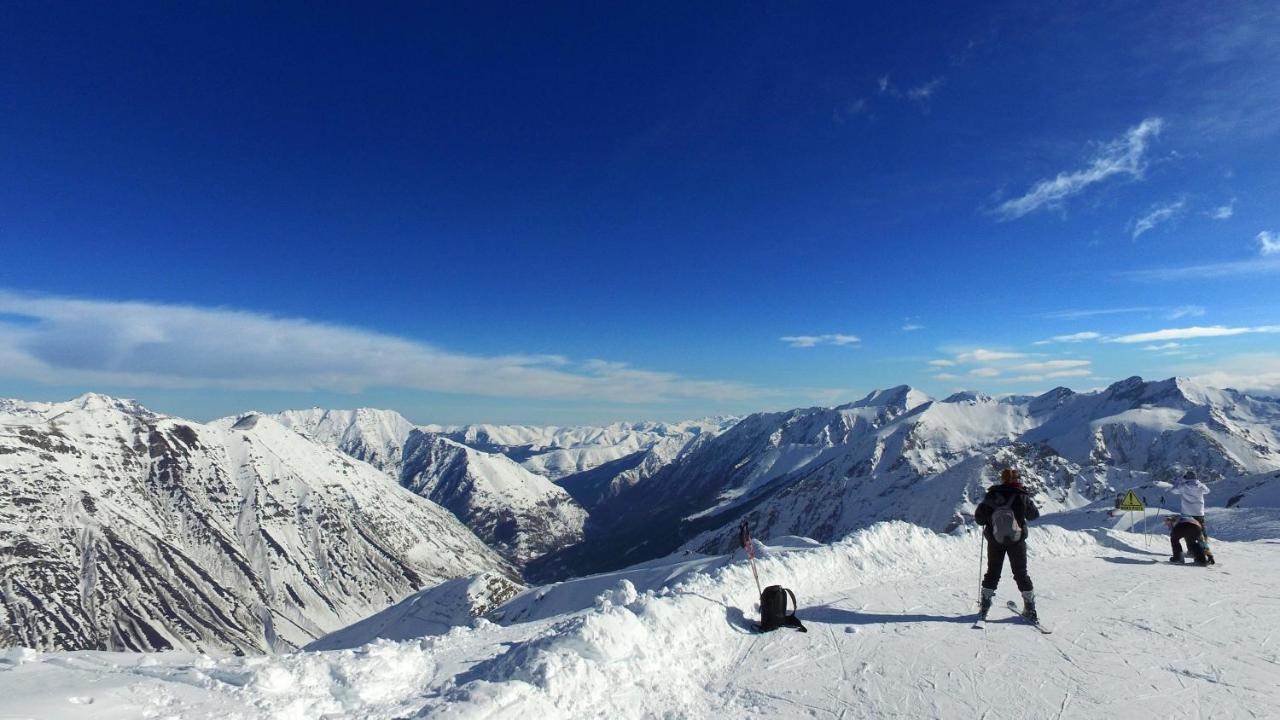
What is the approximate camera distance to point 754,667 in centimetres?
1052

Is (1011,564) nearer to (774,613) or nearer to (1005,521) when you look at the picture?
(1005,521)

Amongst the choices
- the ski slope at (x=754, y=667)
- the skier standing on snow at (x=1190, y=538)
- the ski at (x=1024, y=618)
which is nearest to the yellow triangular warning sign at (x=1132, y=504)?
the skier standing on snow at (x=1190, y=538)

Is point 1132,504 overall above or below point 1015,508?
below

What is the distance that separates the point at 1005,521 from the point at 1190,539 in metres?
12.7

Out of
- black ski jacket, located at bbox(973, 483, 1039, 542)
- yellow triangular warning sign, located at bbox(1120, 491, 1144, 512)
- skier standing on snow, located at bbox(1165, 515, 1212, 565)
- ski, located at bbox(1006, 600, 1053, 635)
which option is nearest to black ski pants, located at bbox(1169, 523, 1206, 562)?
skier standing on snow, located at bbox(1165, 515, 1212, 565)

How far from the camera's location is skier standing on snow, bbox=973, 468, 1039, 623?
1225cm

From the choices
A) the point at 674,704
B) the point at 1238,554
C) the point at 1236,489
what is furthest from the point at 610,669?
the point at 1236,489

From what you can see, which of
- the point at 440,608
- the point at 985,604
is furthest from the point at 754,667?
the point at 440,608

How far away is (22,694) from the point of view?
652cm

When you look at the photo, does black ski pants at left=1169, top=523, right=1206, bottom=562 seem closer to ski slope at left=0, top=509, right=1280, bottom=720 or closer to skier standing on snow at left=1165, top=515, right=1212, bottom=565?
skier standing on snow at left=1165, top=515, right=1212, bottom=565

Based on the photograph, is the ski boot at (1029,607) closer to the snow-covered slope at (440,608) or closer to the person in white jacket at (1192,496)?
the person in white jacket at (1192,496)

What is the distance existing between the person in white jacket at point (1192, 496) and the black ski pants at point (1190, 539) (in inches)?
37.4

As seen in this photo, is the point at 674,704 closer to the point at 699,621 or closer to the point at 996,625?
the point at 699,621

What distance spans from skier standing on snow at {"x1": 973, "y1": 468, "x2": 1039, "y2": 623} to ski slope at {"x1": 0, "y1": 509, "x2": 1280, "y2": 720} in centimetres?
68
